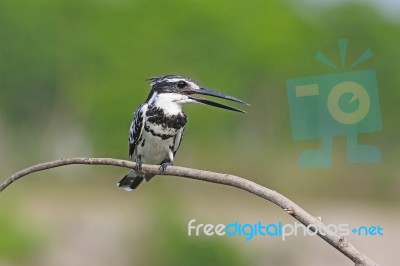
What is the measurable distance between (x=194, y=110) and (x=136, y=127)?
59.4 feet

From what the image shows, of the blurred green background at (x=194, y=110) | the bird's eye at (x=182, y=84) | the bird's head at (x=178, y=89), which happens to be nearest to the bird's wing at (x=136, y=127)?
the bird's head at (x=178, y=89)

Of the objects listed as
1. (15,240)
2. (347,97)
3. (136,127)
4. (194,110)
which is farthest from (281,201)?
(194,110)

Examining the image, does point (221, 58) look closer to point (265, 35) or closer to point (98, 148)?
point (265, 35)

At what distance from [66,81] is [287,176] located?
6.70 m

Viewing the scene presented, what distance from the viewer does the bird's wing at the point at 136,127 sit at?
137 inches

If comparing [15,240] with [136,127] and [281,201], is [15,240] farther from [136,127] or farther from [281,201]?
[281,201]

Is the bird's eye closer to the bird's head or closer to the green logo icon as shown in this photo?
the bird's head

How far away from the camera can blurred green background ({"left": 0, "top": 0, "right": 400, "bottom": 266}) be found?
23.5 m

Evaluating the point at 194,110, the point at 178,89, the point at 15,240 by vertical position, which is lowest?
the point at 15,240

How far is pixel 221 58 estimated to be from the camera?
26.0m

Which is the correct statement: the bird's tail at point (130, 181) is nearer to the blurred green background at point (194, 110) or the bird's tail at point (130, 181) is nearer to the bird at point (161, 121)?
the bird at point (161, 121)

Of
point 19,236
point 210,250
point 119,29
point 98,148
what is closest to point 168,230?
point 210,250

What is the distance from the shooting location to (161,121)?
3.40 metres

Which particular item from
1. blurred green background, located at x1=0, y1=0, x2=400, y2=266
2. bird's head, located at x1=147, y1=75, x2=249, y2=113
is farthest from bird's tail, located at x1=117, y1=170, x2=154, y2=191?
blurred green background, located at x1=0, y1=0, x2=400, y2=266
